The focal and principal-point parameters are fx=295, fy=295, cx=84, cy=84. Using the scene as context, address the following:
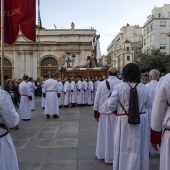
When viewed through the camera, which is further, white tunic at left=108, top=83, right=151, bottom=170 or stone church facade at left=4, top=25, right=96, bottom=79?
stone church facade at left=4, top=25, right=96, bottom=79

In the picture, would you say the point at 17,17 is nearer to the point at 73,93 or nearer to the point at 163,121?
the point at 163,121

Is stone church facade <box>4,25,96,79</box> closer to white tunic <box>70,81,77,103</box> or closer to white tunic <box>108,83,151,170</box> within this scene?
white tunic <box>70,81,77,103</box>

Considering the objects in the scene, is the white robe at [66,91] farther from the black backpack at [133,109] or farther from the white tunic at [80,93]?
the black backpack at [133,109]

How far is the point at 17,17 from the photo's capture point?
296 inches

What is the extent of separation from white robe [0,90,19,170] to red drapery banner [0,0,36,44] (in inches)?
150

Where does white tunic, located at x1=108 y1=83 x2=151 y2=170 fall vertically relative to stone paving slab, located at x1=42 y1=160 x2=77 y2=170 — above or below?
above

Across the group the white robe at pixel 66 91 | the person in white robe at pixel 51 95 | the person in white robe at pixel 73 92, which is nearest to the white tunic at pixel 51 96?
the person in white robe at pixel 51 95

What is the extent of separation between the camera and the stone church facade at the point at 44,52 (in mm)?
44906

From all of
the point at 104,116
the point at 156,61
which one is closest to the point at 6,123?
the point at 104,116

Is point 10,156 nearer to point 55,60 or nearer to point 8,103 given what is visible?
point 8,103

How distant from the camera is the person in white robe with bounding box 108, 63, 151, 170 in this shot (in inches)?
192

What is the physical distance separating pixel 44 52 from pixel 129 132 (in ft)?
136

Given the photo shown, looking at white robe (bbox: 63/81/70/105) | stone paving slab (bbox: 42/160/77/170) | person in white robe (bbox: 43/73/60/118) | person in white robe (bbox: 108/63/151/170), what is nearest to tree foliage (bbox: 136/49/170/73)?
white robe (bbox: 63/81/70/105)

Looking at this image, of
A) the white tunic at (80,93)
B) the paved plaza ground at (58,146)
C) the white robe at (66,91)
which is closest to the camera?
the paved plaza ground at (58,146)
